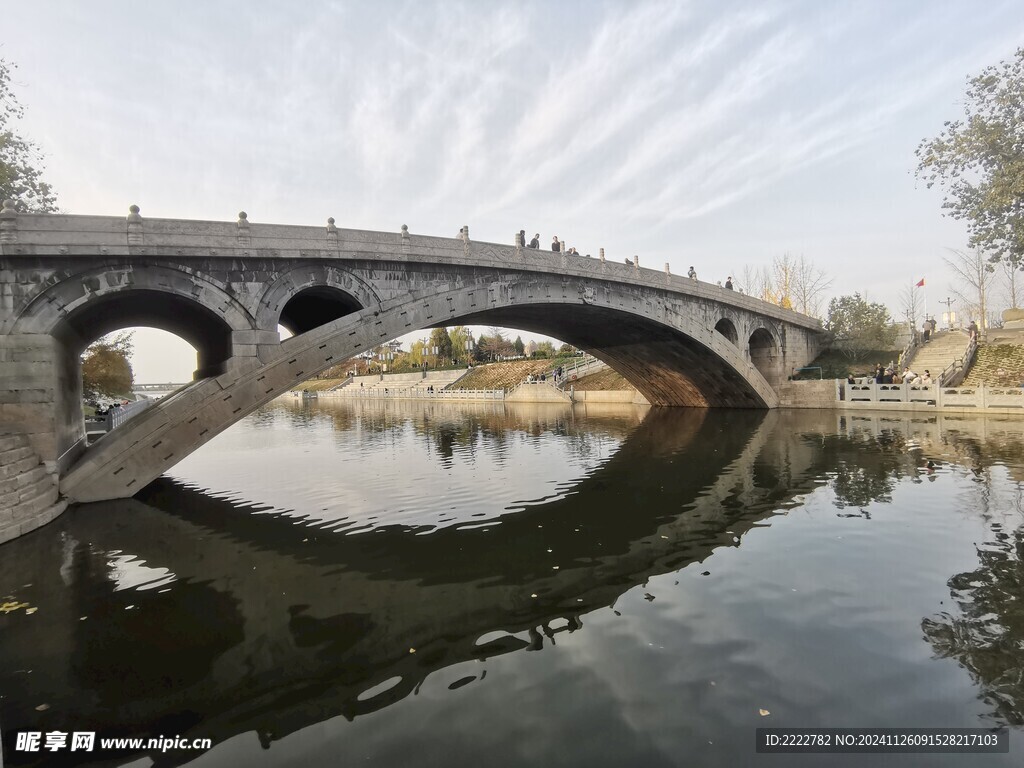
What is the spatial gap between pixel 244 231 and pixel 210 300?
242cm

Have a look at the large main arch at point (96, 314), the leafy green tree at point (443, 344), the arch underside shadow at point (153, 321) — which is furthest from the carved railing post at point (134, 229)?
the leafy green tree at point (443, 344)

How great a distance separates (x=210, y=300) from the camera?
15.0 m

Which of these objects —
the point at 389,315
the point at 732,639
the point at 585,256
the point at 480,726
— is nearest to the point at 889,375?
the point at 585,256

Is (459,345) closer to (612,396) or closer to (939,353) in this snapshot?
(612,396)

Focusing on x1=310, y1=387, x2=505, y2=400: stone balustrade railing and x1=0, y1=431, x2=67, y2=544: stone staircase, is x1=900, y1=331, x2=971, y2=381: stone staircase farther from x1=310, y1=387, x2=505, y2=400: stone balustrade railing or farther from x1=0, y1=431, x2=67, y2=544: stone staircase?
x1=0, y1=431, x2=67, y2=544: stone staircase

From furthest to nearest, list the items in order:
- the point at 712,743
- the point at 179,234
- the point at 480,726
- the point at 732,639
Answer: the point at 179,234 → the point at 732,639 → the point at 480,726 → the point at 712,743

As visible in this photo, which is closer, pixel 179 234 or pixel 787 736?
pixel 787 736

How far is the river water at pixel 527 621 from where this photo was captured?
424 cm

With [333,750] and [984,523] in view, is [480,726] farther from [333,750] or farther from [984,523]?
[984,523]

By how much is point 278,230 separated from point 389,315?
14.9 feet

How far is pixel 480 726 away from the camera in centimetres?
427

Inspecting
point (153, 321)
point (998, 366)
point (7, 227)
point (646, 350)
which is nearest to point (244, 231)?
point (7, 227)

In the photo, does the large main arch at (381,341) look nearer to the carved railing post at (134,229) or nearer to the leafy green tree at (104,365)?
the carved railing post at (134,229)

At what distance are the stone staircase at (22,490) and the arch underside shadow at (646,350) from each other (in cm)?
1768
